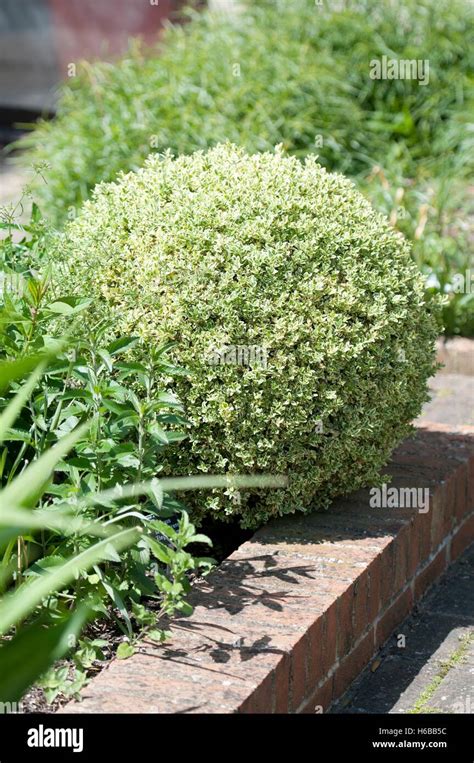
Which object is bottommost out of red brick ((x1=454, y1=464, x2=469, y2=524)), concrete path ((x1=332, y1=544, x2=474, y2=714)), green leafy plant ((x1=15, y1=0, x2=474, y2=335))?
concrete path ((x1=332, y1=544, x2=474, y2=714))

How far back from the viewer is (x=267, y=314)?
3.23m

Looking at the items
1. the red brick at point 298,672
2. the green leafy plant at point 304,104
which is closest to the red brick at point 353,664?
the red brick at point 298,672

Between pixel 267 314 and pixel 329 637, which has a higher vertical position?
pixel 267 314

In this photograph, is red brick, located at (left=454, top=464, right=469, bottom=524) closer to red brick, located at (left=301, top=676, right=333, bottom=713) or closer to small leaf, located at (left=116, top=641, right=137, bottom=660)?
red brick, located at (left=301, top=676, right=333, bottom=713)

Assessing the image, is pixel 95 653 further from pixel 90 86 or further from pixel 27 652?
pixel 90 86

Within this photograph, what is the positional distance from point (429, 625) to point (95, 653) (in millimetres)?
1283

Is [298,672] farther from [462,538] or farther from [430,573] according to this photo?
[462,538]

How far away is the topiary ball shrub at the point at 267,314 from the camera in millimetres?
3223

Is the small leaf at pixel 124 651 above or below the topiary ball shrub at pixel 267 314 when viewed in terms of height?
below

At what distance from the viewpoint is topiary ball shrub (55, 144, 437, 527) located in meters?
3.22

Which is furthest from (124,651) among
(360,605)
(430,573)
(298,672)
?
(430,573)

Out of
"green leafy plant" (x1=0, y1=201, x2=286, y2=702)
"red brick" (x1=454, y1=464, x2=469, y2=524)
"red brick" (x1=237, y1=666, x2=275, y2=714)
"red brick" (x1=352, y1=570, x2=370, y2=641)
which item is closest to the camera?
"red brick" (x1=237, y1=666, x2=275, y2=714)

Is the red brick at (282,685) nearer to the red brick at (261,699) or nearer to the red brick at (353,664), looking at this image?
the red brick at (261,699)

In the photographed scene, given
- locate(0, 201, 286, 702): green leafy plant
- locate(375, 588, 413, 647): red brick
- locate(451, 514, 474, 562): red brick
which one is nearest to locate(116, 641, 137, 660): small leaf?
locate(0, 201, 286, 702): green leafy plant
